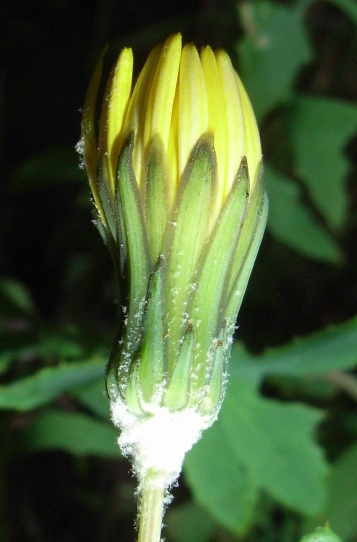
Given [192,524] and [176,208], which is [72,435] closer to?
[192,524]

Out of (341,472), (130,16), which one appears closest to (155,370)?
(341,472)

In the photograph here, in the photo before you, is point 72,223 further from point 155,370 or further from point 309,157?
point 155,370

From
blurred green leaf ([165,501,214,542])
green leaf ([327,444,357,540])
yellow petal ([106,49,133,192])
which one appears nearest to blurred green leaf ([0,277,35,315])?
blurred green leaf ([165,501,214,542])

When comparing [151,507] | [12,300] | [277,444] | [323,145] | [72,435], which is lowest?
[151,507]

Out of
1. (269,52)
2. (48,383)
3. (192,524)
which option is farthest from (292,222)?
(192,524)

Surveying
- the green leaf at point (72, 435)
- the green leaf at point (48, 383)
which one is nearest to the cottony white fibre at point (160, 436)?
the green leaf at point (48, 383)

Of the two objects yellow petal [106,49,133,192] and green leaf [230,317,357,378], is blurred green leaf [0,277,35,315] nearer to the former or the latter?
green leaf [230,317,357,378]

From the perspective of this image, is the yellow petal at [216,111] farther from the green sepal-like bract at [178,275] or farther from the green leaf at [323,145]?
the green leaf at [323,145]
